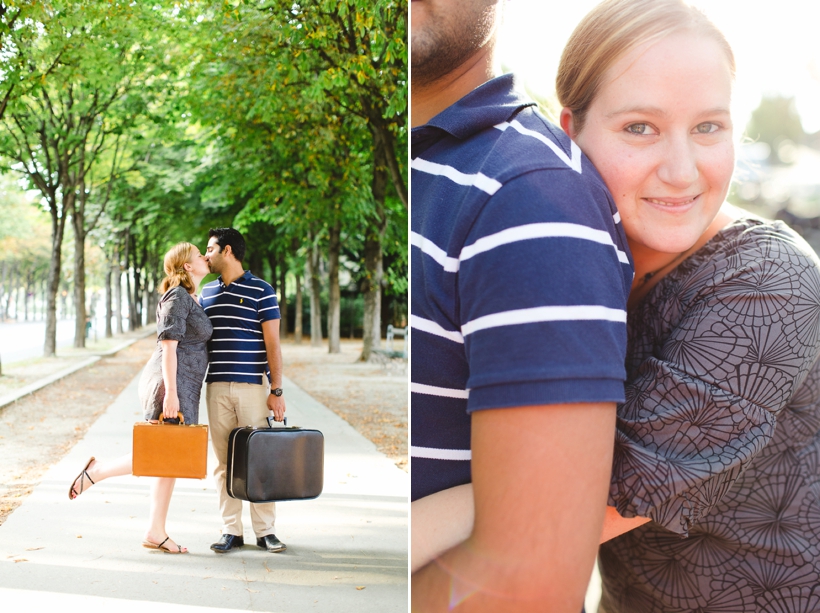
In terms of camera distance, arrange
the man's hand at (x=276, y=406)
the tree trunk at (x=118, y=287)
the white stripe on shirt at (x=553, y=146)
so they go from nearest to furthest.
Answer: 1. the white stripe on shirt at (x=553, y=146)
2. the man's hand at (x=276, y=406)
3. the tree trunk at (x=118, y=287)

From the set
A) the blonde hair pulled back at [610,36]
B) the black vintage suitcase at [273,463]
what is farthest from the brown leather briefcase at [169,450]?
the blonde hair pulled back at [610,36]

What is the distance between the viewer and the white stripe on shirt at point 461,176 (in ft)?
3.29

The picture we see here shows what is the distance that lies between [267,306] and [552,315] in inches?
98.2

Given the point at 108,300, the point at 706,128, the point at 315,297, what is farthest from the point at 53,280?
the point at 315,297

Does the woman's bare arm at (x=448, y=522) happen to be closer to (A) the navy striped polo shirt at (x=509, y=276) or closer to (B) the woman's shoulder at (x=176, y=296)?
(A) the navy striped polo shirt at (x=509, y=276)

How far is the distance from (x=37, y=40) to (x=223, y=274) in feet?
4.03

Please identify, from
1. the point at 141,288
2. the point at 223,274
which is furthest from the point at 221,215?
the point at 223,274

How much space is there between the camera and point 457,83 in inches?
51.6

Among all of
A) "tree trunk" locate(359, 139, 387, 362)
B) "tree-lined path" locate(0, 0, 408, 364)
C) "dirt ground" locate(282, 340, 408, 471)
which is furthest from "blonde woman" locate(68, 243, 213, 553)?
"tree trunk" locate(359, 139, 387, 362)

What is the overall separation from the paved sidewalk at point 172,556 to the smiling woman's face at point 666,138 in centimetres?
243

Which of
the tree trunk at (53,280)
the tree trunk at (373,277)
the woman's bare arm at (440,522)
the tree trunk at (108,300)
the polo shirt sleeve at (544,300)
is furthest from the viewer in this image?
the tree trunk at (373,277)

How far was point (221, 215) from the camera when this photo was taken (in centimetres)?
396

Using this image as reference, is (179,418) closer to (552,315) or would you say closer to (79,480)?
(79,480)

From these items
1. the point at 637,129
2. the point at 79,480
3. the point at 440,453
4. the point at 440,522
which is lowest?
the point at 79,480
